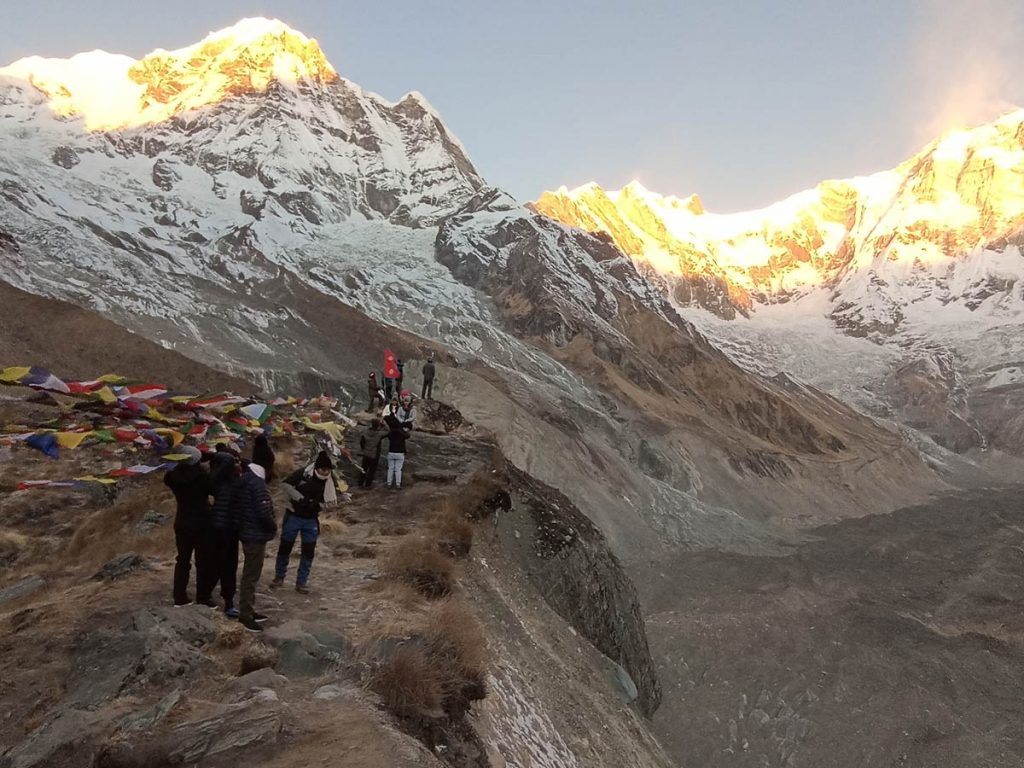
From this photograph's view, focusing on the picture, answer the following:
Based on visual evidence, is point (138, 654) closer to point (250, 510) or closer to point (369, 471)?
point (250, 510)

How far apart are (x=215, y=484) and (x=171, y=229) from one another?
334ft

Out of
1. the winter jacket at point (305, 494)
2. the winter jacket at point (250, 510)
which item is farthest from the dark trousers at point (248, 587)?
the winter jacket at point (305, 494)

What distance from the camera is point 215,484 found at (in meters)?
8.48

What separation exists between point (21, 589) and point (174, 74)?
195286 millimetres

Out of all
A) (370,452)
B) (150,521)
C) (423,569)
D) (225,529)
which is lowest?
(150,521)

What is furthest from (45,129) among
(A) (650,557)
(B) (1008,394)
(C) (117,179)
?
(B) (1008,394)

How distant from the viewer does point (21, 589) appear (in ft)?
34.6

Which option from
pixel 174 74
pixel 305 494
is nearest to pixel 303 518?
pixel 305 494

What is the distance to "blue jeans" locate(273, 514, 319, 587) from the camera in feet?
33.1

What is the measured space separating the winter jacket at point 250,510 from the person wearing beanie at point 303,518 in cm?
153

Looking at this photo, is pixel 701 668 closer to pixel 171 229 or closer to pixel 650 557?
pixel 650 557

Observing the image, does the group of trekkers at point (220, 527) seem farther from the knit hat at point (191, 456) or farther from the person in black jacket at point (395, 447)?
the person in black jacket at point (395, 447)

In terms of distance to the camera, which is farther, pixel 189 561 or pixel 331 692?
pixel 189 561

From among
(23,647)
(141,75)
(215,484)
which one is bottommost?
(23,647)
